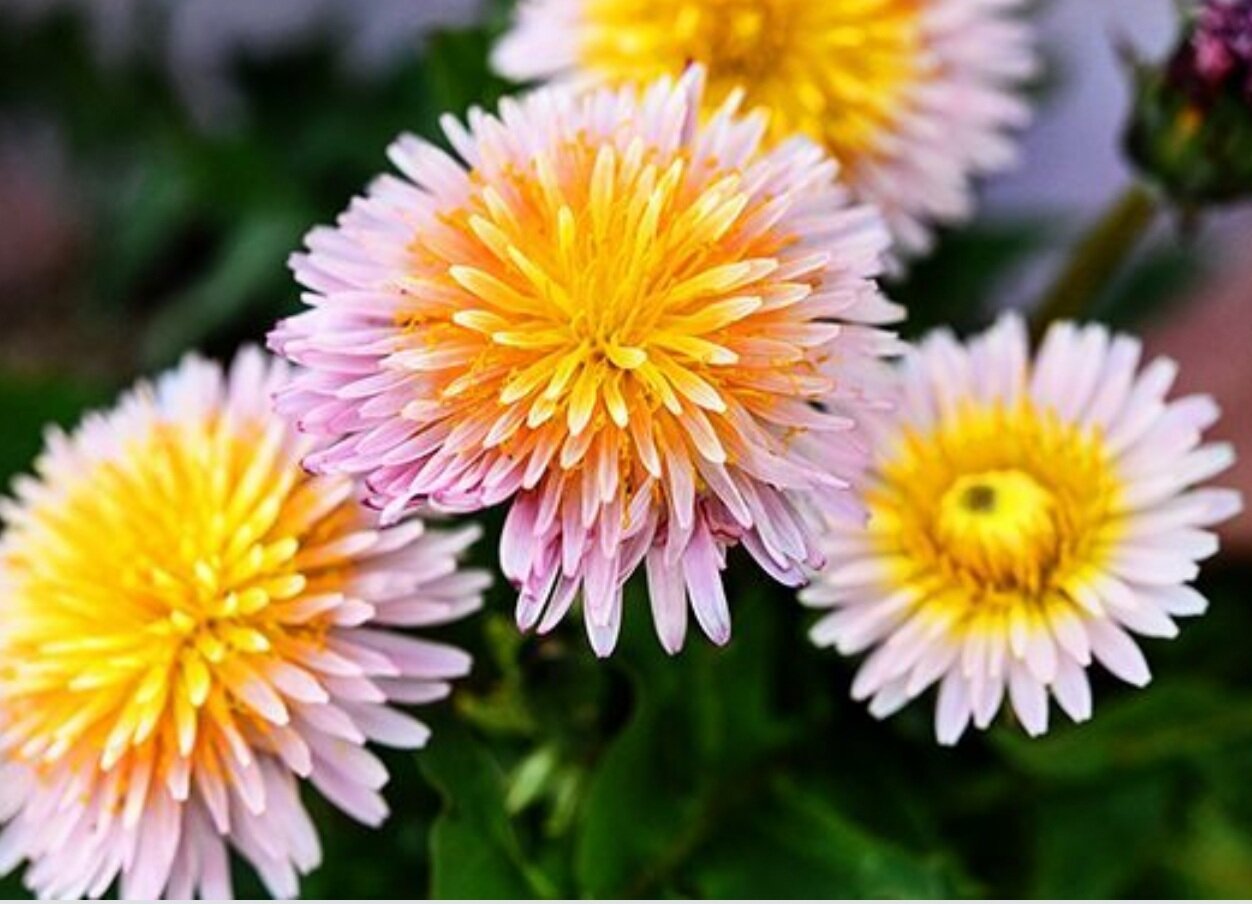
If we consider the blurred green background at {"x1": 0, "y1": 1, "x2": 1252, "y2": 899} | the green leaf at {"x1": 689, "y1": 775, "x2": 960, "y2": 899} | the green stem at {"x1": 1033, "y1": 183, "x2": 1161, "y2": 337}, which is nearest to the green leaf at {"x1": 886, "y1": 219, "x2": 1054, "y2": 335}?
the blurred green background at {"x1": 0, "y1": 1, "x2": 1252, "y2": 899}

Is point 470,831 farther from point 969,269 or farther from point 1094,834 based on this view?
point 969,269

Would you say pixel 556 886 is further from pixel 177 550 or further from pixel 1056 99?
pixel 1056 99

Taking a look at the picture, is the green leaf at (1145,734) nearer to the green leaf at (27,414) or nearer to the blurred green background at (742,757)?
the blurred green background at (742,757)

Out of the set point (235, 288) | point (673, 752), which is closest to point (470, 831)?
point (673, 752)

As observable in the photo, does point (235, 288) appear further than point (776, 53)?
Yes

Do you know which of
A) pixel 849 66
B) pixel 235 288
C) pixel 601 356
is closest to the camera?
pixel 601 356

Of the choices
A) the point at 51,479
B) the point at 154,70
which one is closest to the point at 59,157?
the point at 154,70

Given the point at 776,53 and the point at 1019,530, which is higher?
the point at 776,53
